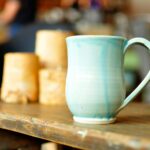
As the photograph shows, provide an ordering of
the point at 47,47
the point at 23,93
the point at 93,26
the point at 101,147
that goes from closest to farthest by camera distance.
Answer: the point at 101,147 < the point at 23,93 < the point at 47,47 < the point at 93,26

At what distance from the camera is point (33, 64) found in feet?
2.97

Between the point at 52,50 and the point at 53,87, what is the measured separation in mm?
149

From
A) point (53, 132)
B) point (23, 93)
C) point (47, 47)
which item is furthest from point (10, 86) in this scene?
point (53, 132)

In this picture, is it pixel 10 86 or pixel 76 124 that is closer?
pixel 76 124

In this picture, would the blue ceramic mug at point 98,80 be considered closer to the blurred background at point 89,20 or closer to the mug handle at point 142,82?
the mug handle at point 142,82

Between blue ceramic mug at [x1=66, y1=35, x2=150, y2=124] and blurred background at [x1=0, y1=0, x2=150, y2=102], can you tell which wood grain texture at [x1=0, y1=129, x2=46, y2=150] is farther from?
blurred background at [x1=0, y1=0, x2=150, y2=102]

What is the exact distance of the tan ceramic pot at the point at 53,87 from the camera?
2.78 ft

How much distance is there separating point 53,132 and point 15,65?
38 cm

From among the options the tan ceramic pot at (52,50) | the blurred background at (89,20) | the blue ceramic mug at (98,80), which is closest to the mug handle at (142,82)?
the blue ceramic mug at (98,80)

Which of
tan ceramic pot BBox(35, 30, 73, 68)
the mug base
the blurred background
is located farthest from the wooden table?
the blurred background

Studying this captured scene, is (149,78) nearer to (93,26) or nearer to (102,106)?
(102,106)

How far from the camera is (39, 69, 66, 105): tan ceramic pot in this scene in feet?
2.78

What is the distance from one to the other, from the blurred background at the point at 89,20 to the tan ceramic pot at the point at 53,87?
2.82 feet

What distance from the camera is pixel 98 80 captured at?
0.56 meters
